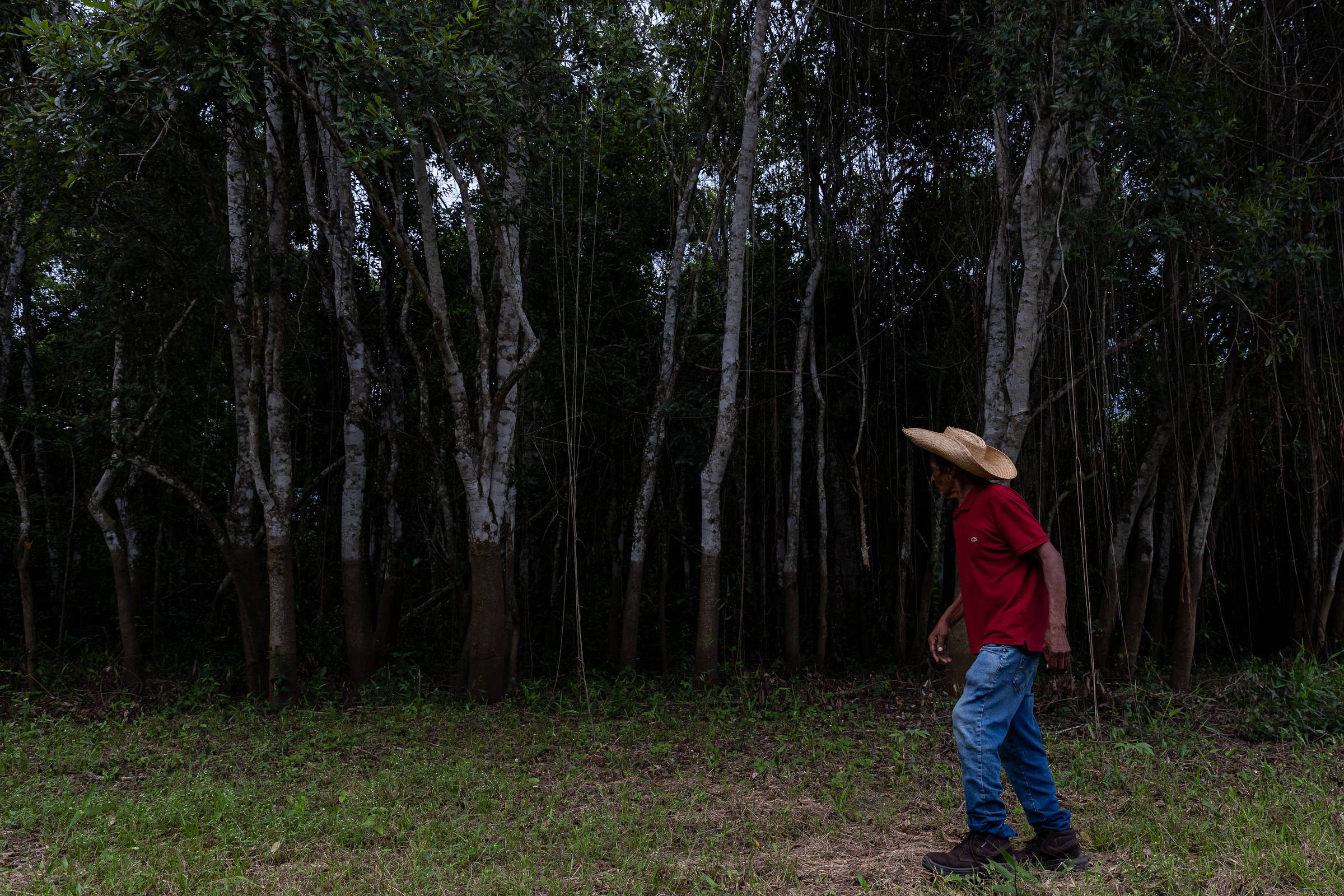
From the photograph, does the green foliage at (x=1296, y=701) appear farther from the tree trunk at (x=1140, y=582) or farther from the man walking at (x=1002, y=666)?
the man walking at (x=1002, y=666)

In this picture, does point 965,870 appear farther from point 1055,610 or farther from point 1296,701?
point 1296,701

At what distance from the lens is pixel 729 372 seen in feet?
24.1

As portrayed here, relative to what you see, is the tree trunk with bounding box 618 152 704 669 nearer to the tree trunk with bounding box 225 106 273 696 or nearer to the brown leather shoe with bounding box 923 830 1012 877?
the tree trunk with bounding box 225 106 273 696

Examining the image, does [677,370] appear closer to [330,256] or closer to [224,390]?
[330,256]

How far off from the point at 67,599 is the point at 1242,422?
1258 centimetres

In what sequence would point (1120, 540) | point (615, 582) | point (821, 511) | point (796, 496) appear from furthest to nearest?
1. point (615, 582)
2. point (821, 511)
3. point (796, 496)
4. point (1120, 540)

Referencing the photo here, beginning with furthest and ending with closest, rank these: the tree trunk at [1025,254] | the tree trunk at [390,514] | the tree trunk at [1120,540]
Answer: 1. the tree trunk at [390,514]
2. the tree trunk at [1120,540]
3. the tree trunk at [1025,254]

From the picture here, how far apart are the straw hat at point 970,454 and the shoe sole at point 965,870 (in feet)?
4.27

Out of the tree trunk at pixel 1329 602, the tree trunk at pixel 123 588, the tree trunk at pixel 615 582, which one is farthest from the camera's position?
the tree trunk at pixel 615 582

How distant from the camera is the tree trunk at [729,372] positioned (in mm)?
7238

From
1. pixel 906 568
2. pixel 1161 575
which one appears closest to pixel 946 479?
pixel 906 568

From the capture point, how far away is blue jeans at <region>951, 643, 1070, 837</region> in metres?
2.79

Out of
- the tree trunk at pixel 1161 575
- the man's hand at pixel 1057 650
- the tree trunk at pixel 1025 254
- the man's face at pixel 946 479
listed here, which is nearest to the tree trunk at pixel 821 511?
the tree trunk at pixel 1025 254

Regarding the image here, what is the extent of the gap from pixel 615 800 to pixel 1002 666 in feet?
7.30
